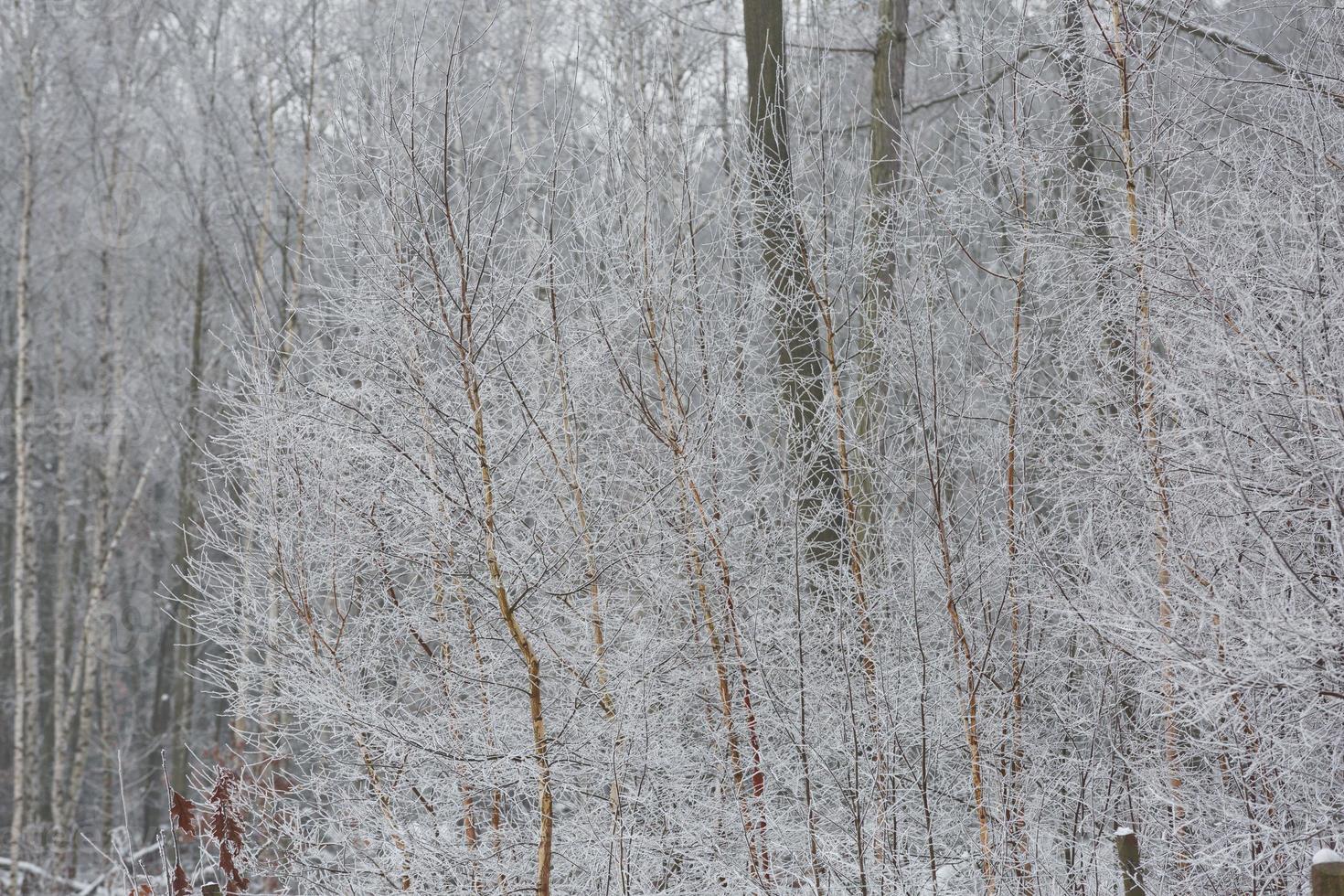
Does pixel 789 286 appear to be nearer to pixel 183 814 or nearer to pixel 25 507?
pixel 183 814

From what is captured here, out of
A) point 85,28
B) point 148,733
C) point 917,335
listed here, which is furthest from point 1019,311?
point 148,733

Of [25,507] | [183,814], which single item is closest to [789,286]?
[183,814]

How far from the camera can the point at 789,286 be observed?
6.27m

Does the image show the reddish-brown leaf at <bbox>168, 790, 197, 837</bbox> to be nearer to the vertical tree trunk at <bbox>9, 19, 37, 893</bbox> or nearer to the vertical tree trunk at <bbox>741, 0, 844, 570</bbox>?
the vertical tree trunk at <bbox>741, 0, 844, 570</bbox>

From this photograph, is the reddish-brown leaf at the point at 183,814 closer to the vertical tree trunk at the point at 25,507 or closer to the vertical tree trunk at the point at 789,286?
the vertical tree trunk at the point at 789,286

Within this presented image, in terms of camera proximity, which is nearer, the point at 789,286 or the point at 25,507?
the point at 789,286

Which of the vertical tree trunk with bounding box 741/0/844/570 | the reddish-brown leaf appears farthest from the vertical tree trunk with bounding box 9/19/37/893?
the vertical tree trunk with bounding box 741/0/844/570

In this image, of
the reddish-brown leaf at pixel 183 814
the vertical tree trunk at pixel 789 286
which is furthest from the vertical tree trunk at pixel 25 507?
the vertical tree trunk at pixel 789 286

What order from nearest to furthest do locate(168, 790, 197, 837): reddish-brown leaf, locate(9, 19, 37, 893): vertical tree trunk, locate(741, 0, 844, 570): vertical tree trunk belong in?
locate(168, 790, 197, 837): reddish-brown leaf, locate(741, 0, 844, 570): vertical tree trunk, locate(9, 19, 37, 893): vertical tree trunk

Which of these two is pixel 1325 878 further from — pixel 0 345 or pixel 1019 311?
pixel 0 345

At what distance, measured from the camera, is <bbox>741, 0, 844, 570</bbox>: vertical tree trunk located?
18.5 ft

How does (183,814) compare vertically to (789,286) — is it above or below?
below

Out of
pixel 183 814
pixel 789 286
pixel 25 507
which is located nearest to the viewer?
pixel 183 814

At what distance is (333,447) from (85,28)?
1136 cm
